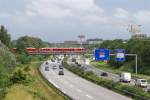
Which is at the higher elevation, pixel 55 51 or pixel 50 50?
pixel 50 50

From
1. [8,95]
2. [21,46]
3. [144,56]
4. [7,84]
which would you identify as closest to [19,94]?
[8,95]

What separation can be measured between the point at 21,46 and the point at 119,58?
5136 inches

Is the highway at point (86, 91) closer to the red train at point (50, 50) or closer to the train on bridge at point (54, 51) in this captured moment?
the red train at point (50, 50)

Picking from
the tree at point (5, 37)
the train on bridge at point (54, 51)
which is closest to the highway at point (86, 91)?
the tree at point (5, 37)

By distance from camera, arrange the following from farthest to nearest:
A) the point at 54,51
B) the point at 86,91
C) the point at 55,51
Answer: the point at 55,51 < the point at 54,51 < the point at 86,91

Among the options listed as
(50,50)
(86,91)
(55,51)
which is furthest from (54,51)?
(86,91)

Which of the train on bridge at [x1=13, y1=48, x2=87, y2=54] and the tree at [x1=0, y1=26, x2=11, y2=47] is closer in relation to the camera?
the tree at [x1=0, y1=26, x2=11, y2=47]

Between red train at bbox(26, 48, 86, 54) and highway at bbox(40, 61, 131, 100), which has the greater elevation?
red train at bbox(26, 48, 86, 54)

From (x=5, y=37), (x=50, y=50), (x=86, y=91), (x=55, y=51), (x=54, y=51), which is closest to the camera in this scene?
(x=86, y=91)

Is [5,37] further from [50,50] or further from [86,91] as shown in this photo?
[86,91]

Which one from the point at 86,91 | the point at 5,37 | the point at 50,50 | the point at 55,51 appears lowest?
the point at 86,91

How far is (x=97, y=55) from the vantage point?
64562 millimetres

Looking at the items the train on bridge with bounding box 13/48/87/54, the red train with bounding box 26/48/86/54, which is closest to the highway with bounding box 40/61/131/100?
the red train with bounding box 26/48/86/54

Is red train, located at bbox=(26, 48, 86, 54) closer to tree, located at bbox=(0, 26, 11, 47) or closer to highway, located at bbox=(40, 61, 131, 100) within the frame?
tree, located at bbox=(0, 26, 11, 47)
